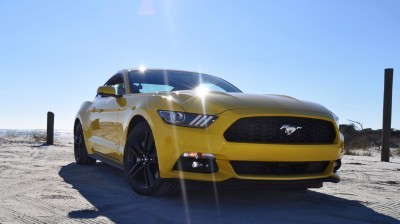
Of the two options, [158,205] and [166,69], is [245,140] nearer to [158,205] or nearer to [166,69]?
[158,205]

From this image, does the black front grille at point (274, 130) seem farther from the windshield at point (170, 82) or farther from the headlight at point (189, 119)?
the windshield at point (170, 82)

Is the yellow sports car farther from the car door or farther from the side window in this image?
the side window

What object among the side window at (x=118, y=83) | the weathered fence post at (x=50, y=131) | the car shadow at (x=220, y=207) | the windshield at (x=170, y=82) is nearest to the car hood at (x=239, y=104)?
the car shadow at (x=220, y=207)

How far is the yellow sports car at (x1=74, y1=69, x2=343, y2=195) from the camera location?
344 cm

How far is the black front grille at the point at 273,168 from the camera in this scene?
3.50m

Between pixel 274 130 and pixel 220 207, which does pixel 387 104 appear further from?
pixel 220 207

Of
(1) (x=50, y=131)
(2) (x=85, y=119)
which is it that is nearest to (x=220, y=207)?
(2) (x=85, y=119)

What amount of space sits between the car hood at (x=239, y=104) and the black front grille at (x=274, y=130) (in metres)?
0.08

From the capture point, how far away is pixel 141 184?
405cm

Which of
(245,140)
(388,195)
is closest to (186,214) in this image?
(245,140)

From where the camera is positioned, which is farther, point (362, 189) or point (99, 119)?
point (99, 119)

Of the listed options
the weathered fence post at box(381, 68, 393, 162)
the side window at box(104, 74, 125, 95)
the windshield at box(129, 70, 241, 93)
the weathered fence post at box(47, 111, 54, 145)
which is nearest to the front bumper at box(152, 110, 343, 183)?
the windshield at box(129, 70, 241, 93)

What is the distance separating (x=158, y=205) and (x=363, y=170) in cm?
440

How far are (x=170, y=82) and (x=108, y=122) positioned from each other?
928 mm
